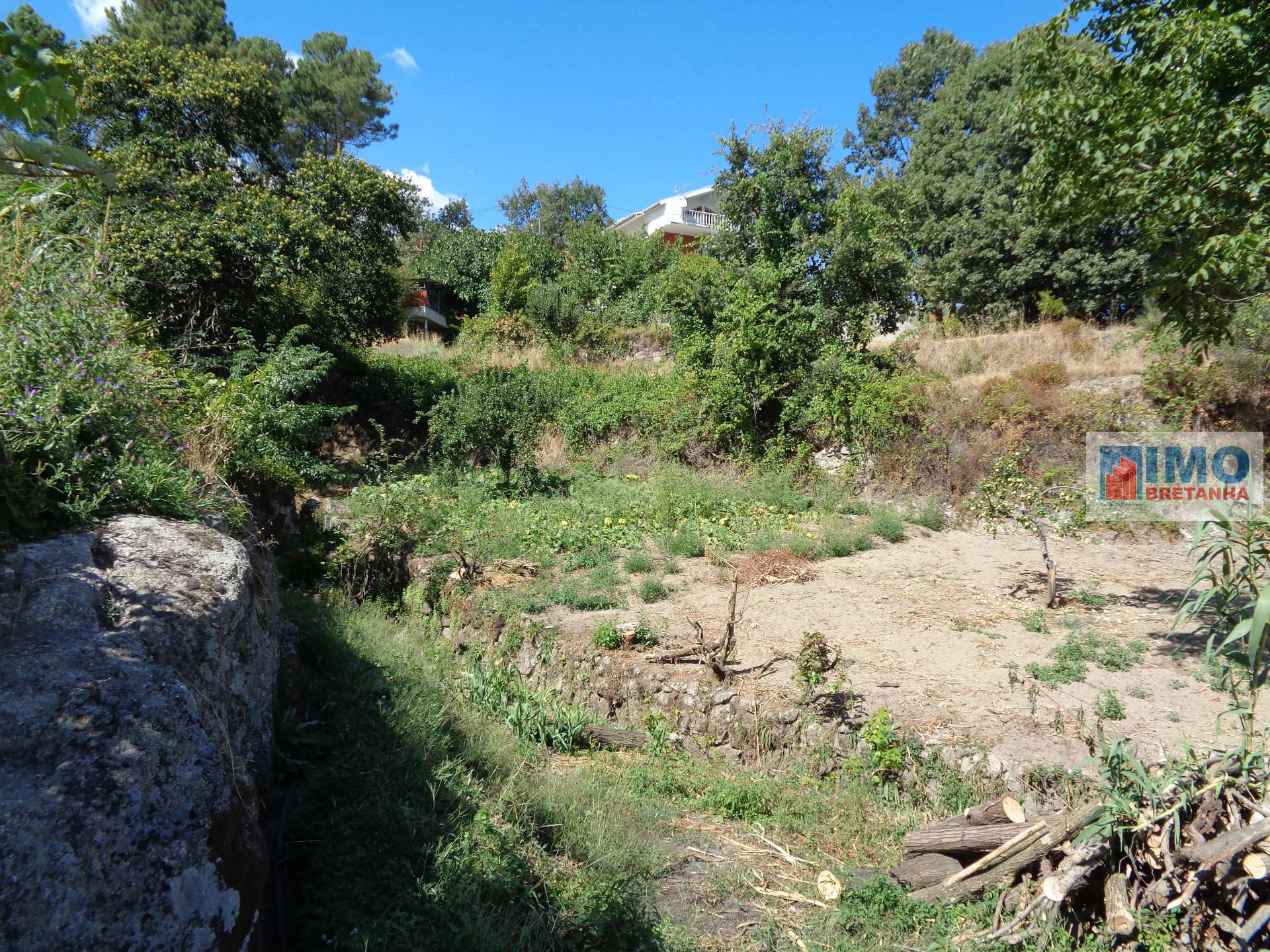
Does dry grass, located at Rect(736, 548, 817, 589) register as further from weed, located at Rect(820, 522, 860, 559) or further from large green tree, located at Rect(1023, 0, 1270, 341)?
large green tree, located at Rect(1023, 0, 1270, 341)

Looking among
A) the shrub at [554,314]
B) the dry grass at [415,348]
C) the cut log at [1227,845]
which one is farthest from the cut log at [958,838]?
the dry grass at [415,348]

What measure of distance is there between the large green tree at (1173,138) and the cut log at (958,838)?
156 inches

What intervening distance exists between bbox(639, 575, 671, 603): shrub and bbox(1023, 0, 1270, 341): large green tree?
4970 millimetres

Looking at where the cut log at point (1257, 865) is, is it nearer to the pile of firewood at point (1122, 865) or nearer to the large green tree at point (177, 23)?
the pile of firewood at point (1122, 865)

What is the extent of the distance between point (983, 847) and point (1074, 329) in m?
12.6

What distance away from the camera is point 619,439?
572 inches

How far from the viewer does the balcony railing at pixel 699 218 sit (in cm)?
3559

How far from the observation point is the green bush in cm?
320

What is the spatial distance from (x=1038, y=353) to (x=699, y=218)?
86.6ft

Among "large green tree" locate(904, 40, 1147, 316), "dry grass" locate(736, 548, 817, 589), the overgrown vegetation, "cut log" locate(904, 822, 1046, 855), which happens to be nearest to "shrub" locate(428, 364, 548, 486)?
the overgrown vegetation

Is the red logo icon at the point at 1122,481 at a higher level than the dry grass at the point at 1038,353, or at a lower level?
lower

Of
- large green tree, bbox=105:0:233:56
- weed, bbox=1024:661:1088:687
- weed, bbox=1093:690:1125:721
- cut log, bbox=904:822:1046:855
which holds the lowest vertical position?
cut log, bbox=904:822:1046:855

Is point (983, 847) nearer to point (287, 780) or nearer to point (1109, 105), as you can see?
point (287, 780)

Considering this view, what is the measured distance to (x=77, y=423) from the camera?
3.34m
